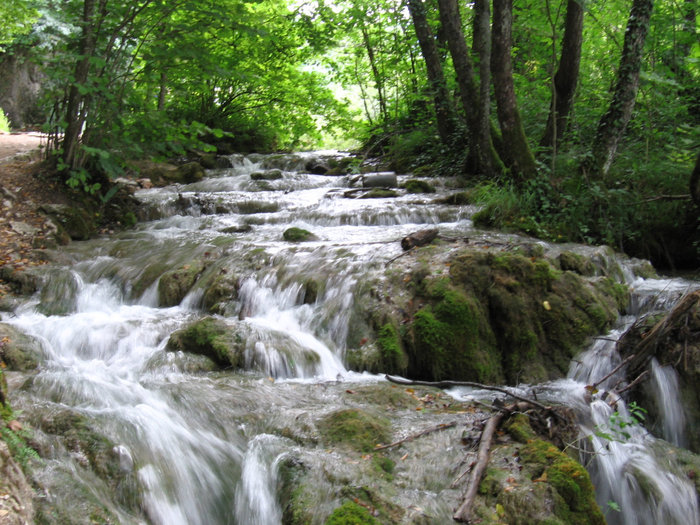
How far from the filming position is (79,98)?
27.0 ft

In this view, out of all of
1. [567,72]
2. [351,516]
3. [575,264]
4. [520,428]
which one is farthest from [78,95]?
[567,72]

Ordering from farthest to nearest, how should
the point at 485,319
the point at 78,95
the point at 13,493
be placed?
1. the point at 78,95
2. the point at 485,319
3. the point at 13,493

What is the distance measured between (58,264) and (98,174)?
263cm

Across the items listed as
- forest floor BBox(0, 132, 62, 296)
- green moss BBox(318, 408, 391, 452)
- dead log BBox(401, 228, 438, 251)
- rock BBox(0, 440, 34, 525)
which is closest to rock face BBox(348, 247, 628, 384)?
dead log BBox(401, 228, 438, 251)

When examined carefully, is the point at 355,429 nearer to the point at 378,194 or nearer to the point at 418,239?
the point at 418,239

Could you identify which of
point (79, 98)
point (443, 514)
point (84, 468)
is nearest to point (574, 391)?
point (443, 514)

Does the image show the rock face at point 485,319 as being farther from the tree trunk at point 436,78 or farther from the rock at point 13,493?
the tree trunk at point 436,78

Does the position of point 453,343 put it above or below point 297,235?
below

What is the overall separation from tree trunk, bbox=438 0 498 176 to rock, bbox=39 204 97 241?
7.58 meters

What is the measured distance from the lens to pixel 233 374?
473 centimetres

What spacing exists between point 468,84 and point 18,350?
9219mm

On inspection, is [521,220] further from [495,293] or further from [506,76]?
[495,293]

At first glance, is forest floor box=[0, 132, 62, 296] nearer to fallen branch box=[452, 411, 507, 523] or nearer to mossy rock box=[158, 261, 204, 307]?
mossy rock box=[158, 261, 204, 307]

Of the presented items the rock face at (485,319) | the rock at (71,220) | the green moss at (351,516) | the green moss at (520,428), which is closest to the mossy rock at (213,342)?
the rock face at (485,319)
